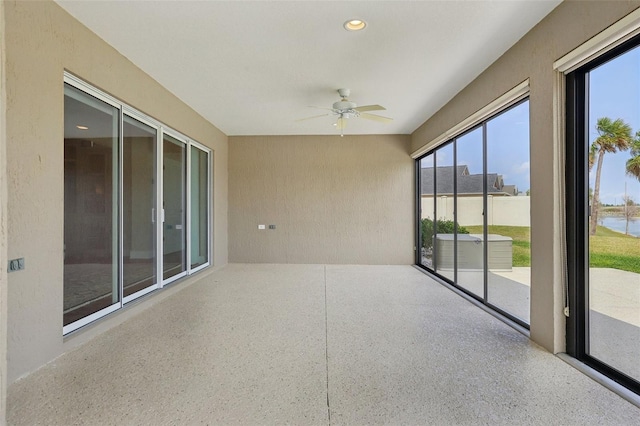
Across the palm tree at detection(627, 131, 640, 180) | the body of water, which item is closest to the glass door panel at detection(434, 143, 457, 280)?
the body of water

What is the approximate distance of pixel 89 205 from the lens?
3.09m

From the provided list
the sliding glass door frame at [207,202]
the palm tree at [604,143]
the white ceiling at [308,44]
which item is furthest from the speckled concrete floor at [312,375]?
the white ceiling at [308,44]

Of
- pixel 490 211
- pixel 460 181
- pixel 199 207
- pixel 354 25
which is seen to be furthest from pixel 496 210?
pixel 199 207

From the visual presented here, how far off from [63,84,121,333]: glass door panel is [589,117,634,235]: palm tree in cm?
447

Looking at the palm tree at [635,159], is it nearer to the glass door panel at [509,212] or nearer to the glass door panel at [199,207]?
the glass door panel at [509,212]

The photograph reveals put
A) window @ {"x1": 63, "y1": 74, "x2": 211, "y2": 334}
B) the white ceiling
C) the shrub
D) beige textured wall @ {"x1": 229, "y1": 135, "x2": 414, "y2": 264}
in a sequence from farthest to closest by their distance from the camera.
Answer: beige textured wall @ {"x1": 229, "y1": 135, "x2": 414, "y2": 264}, the shrub, window @ {"x1": 63, "y1": 74, "x2": 211, "y2": 334}, the white ceiling

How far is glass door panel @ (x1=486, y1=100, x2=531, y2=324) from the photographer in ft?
10.6

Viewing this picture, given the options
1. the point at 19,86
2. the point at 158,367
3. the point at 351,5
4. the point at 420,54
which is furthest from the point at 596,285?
the point at 19,86

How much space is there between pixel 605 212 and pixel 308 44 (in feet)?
9.72

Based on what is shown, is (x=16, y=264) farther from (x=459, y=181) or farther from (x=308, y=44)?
(x=459, y=181)

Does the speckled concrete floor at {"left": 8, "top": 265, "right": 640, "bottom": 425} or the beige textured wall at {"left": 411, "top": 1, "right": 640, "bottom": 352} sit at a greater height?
the beige textured wall at {"left": 411, "top": 1, "right": 640, "bottom": 352}

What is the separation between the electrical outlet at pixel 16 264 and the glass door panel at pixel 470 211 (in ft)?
15.3

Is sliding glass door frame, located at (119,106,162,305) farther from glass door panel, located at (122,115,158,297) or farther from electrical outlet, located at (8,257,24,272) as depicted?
electrical outlet, located at (8,257,24,272)

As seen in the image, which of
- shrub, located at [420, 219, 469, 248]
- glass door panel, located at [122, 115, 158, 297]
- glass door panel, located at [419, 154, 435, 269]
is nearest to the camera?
glass door panel, located at [122, 115, 158, 297]
